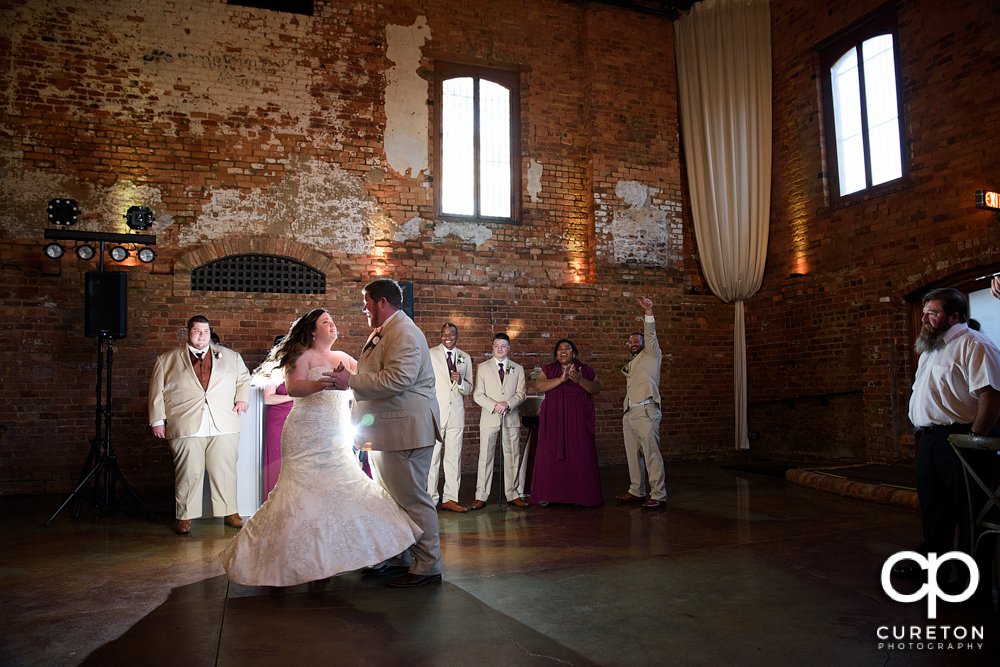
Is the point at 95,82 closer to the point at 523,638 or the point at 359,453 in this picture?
the point at 359,453

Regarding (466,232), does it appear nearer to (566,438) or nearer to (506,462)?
(506,462)

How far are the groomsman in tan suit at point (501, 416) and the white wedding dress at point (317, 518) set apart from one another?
2750mm

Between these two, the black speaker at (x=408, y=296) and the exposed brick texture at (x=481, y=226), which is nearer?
the exposed brick texture at (x=481, y=226)

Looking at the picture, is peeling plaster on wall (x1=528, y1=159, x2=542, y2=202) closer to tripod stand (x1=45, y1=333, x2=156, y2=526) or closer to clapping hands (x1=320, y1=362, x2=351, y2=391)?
tripod stand (x1=45, y1=333, x2=156, y2=526)

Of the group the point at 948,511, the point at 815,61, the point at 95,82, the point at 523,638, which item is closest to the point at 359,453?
the point at 523,638

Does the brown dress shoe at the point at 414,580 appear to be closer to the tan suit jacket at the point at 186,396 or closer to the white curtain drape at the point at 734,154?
the tan suit jacket at the point at 186,396

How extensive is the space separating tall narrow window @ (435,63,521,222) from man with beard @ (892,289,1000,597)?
234 inches

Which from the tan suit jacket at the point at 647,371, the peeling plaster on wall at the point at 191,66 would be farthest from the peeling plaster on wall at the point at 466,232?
the tan suit jacket at the point at 647,371

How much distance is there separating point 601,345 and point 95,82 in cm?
687

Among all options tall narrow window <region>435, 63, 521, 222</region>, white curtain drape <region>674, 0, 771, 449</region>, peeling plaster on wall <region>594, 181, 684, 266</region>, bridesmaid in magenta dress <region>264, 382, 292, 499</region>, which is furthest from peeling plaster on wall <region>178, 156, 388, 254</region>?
white curtain drape <region>674, 0, 771, 449</region>

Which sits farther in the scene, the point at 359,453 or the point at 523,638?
the point at 359,453

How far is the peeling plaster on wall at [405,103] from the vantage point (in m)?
8.39

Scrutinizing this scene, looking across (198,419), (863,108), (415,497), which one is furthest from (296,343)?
(863,108)

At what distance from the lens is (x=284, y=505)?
11.6ft
